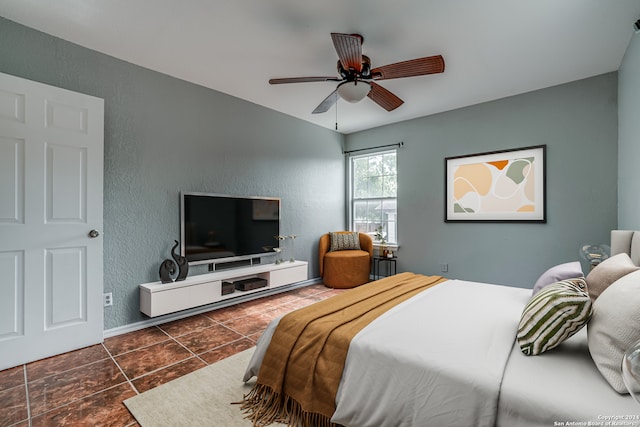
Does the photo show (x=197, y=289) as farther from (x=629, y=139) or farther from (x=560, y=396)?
(x=629, y=139)

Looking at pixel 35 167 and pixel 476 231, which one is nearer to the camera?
pixel 35 167

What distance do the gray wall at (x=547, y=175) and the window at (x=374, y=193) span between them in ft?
0.72

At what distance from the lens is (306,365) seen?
153 centimetres

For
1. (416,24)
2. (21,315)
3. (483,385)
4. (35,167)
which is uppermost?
(416,24)

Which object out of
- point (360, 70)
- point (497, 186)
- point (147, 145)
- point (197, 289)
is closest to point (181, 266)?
point (197, 289)

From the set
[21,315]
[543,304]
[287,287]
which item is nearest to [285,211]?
[287,287]

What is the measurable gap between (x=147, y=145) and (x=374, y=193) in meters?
Result: 3.46

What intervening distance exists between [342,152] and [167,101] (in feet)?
9.99

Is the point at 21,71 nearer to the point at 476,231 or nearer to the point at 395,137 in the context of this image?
the point at 395,137

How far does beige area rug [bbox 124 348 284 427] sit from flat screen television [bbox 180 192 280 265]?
1528mm

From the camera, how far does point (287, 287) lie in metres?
4.54

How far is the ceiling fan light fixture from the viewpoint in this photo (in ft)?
8.23

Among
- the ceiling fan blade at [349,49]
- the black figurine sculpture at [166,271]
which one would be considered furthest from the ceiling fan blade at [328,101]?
the black figurine sculpture at [166,271]

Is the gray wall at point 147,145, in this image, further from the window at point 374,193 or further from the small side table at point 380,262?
the small side table at point 380,262
